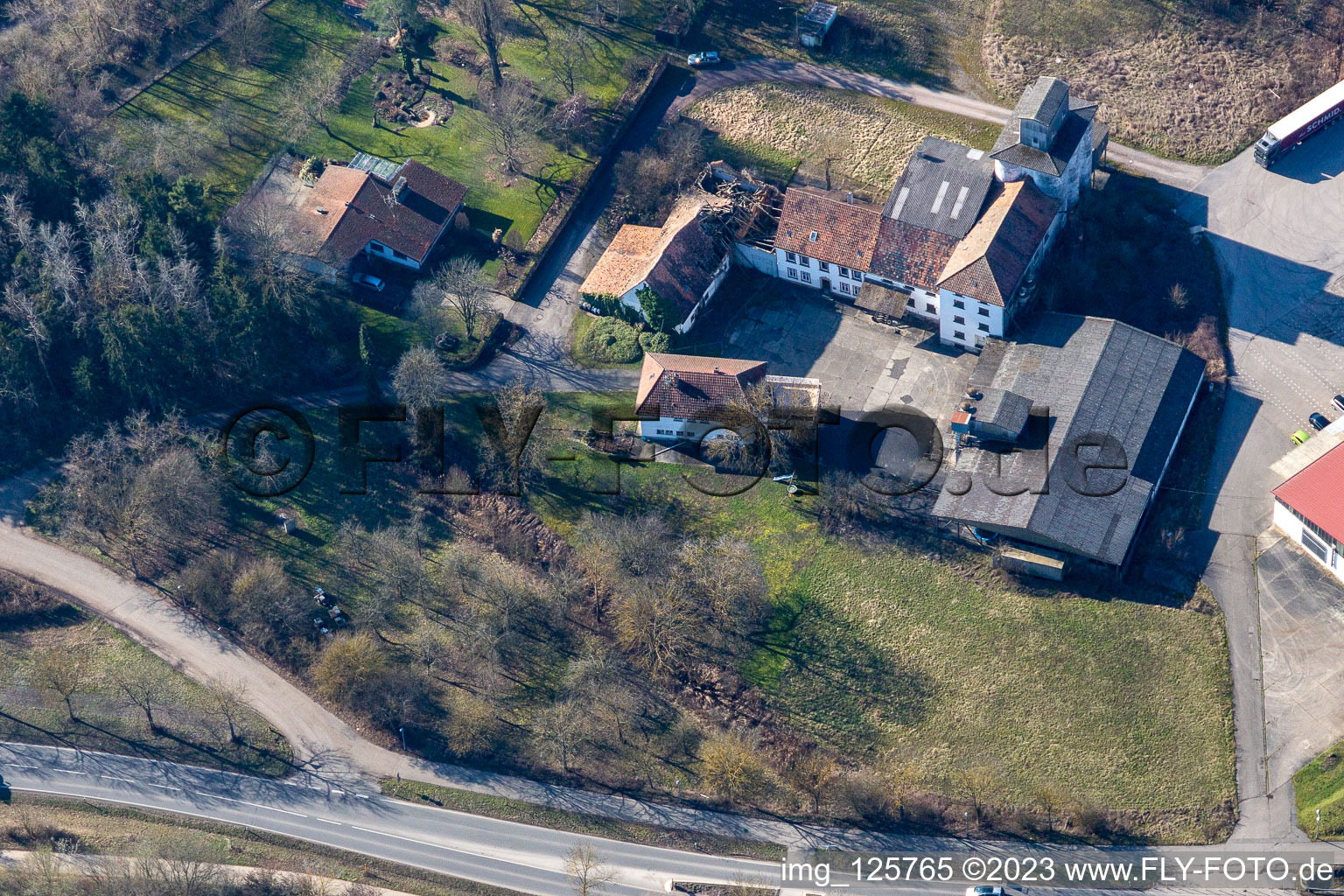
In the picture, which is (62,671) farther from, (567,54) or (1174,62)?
(1174,62)

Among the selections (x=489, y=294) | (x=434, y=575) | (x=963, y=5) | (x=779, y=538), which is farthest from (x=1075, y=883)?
(x=963, y=5)

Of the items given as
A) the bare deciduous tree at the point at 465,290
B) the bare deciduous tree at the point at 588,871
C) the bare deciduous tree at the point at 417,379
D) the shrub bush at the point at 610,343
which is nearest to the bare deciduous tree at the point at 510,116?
the bare deciduous tree at the point at 465,290

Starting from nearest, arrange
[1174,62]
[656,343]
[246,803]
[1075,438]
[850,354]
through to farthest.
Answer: [246,803]
[1075,438]
[850,354]
[656,343]
[1174,62]

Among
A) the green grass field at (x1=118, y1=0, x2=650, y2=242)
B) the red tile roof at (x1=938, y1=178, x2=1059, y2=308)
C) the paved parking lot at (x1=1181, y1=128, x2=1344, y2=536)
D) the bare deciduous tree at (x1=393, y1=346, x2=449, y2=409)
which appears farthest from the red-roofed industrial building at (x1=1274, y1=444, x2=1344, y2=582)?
the green grass field at (x1=118, y1=0, x2=650, y2=242)

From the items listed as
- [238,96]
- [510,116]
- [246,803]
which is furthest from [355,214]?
[246,803]

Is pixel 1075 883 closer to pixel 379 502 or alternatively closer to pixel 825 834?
pixel 825 834

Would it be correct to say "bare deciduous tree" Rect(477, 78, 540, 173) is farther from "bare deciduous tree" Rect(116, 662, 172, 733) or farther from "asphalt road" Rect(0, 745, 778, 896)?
"asphalt road" Rect(0, 745, 778, 896)
